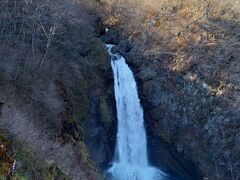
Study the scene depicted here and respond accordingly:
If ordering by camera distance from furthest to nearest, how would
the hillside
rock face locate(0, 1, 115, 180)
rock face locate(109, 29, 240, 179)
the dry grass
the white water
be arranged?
the dry grass → the white water → rock face locate(109, 29, 240, 179) → the hillside → rock face locate(0, 1, 115, 180)

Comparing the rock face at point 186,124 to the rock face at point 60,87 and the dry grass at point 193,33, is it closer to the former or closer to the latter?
the dry grass at point 193,33

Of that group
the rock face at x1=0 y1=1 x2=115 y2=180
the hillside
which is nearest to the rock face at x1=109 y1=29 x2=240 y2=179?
→ the hillside

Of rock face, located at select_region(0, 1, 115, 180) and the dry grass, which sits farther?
the dry grass

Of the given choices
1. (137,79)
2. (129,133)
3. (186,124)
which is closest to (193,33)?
(137,79)

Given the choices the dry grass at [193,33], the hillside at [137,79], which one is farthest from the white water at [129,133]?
the dry grass at [193,33]

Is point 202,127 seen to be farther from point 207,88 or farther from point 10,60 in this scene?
point 10,60

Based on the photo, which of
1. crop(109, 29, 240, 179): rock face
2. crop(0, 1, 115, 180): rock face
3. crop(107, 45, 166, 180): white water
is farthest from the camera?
crop(107, 45, 166, 180): white water

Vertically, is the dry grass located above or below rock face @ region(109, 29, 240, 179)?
above

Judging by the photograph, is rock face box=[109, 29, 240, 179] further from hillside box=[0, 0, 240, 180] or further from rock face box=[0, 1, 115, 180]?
rock face box=[0, 1, 115, 180]

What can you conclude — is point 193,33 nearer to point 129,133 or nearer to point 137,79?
point 137,79
